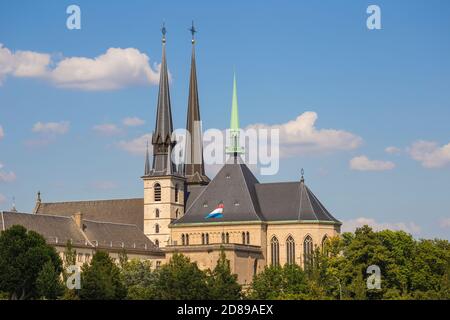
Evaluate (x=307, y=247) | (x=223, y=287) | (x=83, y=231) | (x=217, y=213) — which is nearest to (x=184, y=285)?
(x=223, y=287)

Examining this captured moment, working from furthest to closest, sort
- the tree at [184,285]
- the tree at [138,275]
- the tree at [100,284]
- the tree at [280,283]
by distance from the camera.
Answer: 1. the tree at [138,275]
2. the tree at [280,283]
3. the tree at [100,284]
4. the tree at [184,285]

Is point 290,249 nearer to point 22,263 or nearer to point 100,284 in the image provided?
point 22,263

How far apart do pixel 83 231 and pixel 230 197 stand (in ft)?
72.3

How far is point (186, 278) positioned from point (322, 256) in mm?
27797

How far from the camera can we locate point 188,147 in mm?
195750

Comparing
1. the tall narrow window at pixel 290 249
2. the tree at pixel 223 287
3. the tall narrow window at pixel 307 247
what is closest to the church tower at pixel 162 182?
the tall narrow window at pixel 290 249

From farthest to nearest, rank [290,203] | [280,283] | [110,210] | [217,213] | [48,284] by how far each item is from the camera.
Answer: [110,210] → [217,213] → [290,203] → [280,283] → [48,284]

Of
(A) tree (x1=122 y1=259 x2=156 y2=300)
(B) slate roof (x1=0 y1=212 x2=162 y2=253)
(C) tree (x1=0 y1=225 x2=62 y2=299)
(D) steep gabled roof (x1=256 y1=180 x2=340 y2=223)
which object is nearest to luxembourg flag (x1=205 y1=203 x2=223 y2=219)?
(D) steep gabled roof (x1=256 y1=180 x2=340 y2=223)

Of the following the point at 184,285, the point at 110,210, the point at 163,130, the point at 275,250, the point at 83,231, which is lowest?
the point at 184,285

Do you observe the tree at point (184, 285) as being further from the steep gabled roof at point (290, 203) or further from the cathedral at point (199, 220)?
the steep gabled roof at point (290, 203)

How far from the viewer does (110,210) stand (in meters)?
197

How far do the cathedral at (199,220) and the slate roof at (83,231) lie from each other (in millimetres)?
173

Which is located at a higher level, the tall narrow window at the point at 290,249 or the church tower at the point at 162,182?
the church tower at the point at 162,182

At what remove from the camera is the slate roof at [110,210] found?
192 metres
